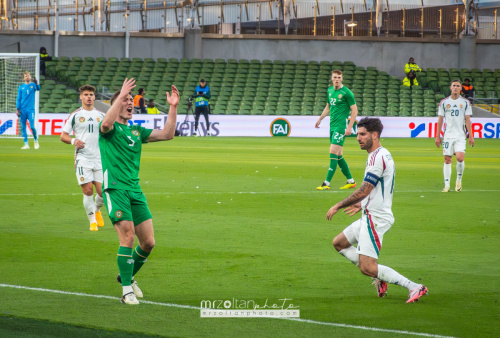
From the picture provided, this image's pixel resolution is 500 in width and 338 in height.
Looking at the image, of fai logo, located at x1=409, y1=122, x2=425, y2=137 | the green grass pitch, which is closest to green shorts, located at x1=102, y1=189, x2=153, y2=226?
the green grass pitch

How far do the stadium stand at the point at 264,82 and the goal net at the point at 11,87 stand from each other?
1476mm

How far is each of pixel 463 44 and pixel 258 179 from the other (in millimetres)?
32377

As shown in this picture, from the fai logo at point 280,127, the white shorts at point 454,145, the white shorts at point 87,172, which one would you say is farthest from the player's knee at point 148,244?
the fai logo at point 280,127

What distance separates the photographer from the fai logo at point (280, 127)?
34656 millimetres

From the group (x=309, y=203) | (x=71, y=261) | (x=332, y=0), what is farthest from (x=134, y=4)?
(x=71, y=261)

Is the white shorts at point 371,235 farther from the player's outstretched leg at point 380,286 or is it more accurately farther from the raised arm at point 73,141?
the raised arm at point 73,141

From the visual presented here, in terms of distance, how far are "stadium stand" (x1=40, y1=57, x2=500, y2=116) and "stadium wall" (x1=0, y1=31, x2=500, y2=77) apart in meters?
1.86

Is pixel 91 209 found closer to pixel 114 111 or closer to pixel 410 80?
pixel 114 111

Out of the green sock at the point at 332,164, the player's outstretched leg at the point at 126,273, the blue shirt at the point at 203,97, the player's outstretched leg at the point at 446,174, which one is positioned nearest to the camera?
the player's outstretched leg at the point at 126,273

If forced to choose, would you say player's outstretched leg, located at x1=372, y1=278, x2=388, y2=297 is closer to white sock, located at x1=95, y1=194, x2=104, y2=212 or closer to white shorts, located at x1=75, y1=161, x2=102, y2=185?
white sock, located at x1=95, y1=194, x2=104, y2=212

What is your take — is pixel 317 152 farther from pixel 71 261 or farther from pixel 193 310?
pixel 193 310

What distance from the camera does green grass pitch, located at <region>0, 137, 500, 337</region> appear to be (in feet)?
18.4

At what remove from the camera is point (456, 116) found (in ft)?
46.4

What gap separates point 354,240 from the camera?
6.53 m
